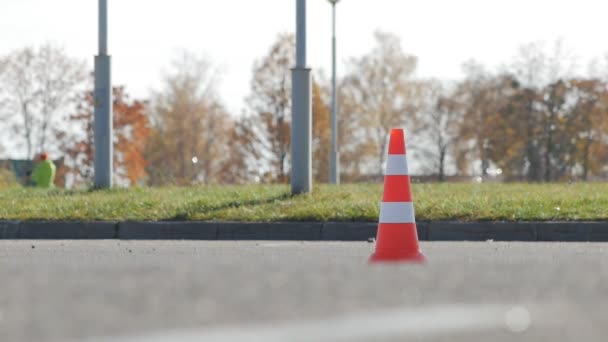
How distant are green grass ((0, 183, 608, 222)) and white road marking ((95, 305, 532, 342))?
9760 millimetres

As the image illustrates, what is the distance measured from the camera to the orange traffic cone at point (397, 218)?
10289 millimetres

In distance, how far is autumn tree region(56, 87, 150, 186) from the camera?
218 feet

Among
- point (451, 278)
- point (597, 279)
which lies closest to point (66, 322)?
point (451, 278)

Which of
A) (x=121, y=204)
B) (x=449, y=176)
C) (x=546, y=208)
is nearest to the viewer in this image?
(x=546, y=208)

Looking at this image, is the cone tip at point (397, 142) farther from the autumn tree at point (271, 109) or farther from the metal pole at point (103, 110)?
the autumn tree at point (271, 109)

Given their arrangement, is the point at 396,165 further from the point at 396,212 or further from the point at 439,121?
the point at 439,121

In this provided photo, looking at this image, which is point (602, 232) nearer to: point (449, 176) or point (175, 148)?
point (449, 176)

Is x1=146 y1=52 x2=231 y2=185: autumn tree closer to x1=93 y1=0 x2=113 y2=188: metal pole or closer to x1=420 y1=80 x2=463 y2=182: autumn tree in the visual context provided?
x1=420 y1=80 x2=463 y2=182: autumn tree

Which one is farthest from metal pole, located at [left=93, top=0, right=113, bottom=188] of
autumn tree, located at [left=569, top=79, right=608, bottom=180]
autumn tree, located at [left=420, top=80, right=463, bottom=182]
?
autumn tree, located at [left=420, top=80, right=463, bottom=182]

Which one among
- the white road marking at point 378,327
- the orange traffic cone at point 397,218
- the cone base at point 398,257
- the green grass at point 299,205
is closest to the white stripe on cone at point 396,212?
the orange traffic cone at point 397,218

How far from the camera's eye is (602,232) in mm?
15234

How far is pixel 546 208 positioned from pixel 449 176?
56526mm

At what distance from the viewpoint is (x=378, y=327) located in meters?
5.57

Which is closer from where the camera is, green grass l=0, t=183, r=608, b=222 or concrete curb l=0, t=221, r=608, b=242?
concrete curb l=0, t=221, r=608, b=242
